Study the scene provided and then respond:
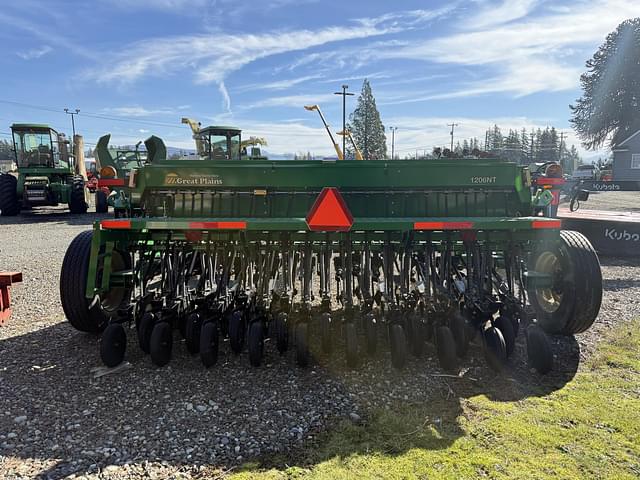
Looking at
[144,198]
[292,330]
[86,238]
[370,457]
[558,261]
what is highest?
[144,198]

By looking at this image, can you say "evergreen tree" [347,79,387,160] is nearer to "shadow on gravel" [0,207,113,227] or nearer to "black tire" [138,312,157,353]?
"shadow on gravel" [0,207,113,227]

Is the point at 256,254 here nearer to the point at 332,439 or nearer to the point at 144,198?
the point at 144,198

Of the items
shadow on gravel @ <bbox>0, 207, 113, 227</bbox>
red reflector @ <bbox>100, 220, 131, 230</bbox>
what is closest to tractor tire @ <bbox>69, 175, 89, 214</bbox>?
shadow on gravel @ <bbox>0, 207, 113, 227</bbox>

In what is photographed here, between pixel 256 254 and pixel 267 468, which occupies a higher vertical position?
pixel 256 254

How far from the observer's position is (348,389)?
346 cm

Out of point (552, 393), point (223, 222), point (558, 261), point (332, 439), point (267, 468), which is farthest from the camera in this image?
point (558, 261)

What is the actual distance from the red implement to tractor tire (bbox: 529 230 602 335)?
504cm

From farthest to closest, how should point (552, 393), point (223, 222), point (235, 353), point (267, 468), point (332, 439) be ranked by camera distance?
1. point (235, 353)
2. point (223, 222)
3. point (552, 393)
4. point (332, 439)
5. point (267, 468)

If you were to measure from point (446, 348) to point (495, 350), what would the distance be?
0.37 metres

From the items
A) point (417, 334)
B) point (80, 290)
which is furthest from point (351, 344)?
point (80, 290)

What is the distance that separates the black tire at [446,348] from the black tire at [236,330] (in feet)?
5.14

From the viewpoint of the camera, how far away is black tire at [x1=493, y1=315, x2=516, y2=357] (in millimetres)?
3764

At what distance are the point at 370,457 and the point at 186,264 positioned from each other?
2528 millimetres

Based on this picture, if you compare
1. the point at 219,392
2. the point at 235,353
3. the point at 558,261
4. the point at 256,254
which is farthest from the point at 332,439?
the point at 558,261
